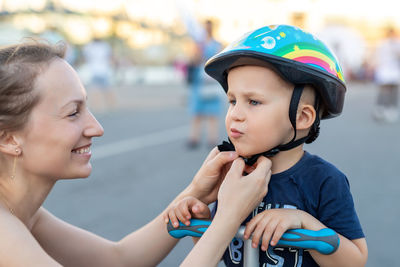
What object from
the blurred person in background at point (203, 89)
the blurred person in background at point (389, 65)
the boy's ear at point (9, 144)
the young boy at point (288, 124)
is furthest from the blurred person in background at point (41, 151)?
the blurred person in background at point (389, 65)

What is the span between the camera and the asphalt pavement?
14.9 ft

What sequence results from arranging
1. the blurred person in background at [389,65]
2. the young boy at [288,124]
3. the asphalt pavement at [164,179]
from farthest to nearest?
the blurred person in background at [389,65], the asphalt pavement at [164,179], the young boy at [288,124]

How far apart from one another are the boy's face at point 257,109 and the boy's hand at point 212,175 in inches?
2.8

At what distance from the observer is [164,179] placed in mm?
6246

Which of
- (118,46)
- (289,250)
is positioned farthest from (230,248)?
(118,46)

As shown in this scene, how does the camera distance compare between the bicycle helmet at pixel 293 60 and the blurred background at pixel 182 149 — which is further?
the blurred background at pixel 182 149

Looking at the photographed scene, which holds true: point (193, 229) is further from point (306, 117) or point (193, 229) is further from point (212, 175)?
point (306, 117)

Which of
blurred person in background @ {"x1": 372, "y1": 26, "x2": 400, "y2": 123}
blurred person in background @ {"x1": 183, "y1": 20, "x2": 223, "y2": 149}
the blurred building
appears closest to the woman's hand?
blurred person in background @ {"x1": 183, "y1": 20, "x2": 223, "y2": 149}

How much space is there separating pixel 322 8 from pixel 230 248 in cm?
4951

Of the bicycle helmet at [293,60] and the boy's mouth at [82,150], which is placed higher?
the bicycle helmet at [293,60]

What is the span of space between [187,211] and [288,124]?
Answer: 0.46m

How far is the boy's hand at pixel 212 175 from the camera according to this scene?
1.78 metres

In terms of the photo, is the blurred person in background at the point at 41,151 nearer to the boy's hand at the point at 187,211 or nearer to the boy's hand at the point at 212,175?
the boy's hand at the point at 212,175

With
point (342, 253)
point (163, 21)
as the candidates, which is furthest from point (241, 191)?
point (163, 21)
